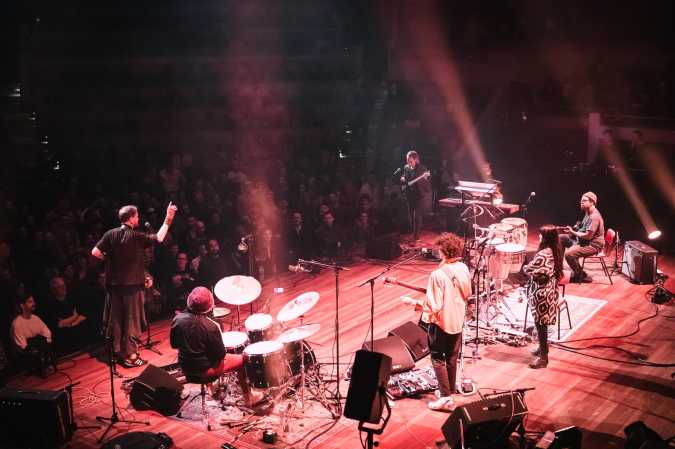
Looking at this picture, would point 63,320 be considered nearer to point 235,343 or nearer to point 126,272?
point 126,272

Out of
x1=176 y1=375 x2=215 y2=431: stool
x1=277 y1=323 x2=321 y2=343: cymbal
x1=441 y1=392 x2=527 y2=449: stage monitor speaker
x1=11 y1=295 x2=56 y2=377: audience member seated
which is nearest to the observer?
x1=441 y1=392 x2=527 y2=449: stage monitor speaker

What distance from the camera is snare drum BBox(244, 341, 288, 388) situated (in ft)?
20.9

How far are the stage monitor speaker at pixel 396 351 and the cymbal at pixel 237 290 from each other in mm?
1234

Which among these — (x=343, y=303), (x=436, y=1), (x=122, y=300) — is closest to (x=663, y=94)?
(x=436, y=1)

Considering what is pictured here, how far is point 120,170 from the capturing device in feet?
43.6

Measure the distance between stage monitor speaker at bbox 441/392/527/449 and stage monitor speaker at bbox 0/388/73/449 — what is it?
128 inches

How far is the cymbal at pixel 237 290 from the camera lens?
6.72 meters

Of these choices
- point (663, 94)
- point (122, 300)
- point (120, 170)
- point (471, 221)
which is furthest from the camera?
point (663, 94)

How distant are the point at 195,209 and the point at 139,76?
5434 millimetres

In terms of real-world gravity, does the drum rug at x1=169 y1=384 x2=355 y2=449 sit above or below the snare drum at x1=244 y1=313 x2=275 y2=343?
below

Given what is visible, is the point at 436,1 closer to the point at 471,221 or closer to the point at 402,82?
the point at 402,82

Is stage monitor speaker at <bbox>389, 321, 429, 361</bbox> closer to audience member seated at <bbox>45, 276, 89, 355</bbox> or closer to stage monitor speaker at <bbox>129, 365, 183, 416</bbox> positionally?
stage monitor speaker at <bbox>129, 365, 183, 416</bbox>

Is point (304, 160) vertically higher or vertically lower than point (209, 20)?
lower

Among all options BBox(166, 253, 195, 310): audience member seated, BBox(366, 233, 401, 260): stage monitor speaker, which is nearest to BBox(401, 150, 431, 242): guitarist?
BBox(366, 233, 401, 260): stage monitor speaker
